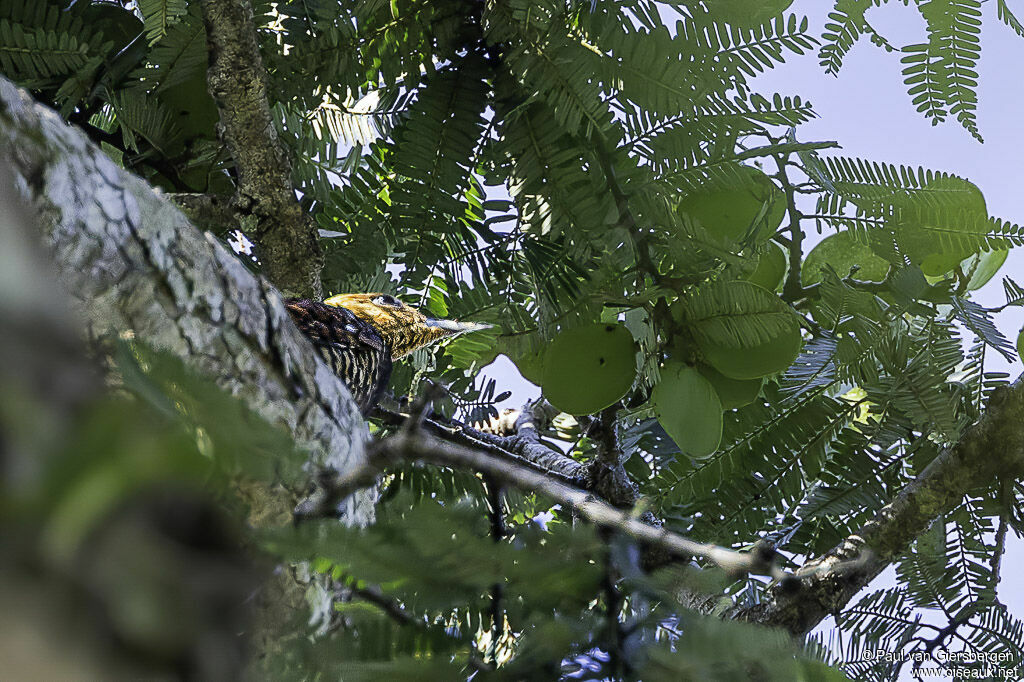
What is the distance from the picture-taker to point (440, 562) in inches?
8.7

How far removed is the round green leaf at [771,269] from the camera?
2.48ft

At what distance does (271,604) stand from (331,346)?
0.43 meters

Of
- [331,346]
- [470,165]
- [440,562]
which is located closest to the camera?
[440,562]

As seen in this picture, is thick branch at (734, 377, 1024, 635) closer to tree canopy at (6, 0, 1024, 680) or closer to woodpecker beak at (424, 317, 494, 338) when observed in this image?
tree canopy at (6, 0, 1024, 680)

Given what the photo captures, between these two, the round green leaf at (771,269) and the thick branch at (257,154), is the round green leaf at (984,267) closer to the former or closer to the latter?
the round green leaf at (771,269)

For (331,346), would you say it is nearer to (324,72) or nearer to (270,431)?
(324,72)

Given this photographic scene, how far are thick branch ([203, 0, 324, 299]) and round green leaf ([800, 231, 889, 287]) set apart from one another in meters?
0.45

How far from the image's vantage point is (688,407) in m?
0.68

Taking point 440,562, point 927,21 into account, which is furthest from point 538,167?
point 440,562

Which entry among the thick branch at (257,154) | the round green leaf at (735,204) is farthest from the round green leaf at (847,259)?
the thick branch at (257,154)

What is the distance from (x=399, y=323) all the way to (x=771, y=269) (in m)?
0.32

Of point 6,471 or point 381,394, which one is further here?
point 381,394

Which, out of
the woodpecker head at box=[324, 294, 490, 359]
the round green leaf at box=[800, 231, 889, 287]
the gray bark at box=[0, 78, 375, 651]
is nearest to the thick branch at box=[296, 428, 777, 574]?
the gray bark at box=[0, 78, 375, 651]

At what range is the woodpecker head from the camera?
2.54 feet
